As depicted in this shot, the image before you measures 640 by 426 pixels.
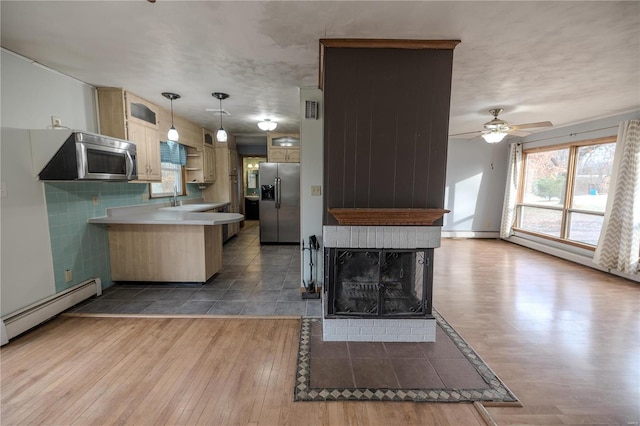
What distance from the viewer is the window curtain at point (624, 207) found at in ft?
12.5

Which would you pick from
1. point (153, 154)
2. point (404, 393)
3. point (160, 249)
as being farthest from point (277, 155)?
point (404, 393)

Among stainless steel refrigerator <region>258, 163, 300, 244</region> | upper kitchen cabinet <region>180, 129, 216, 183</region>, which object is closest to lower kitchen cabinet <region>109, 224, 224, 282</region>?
upper kitchen cabinet <region>180, 129, 216, 183</region>

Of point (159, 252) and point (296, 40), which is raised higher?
point (296, 40)

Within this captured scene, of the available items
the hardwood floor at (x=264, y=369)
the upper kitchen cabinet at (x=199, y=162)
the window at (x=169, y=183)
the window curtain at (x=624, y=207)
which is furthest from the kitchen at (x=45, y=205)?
the window curtain at (x=624, y=207)

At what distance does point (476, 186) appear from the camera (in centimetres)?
661

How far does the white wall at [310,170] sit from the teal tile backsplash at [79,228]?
242 cm

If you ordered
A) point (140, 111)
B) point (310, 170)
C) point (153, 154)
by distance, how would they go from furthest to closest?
point (153, 154) → point (140, 111) → point (310, 170)

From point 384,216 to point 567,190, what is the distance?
4.96 meters

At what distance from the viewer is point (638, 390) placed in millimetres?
1881

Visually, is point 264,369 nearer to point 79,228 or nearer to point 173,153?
point 79,228

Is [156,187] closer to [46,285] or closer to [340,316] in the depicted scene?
[46,285]

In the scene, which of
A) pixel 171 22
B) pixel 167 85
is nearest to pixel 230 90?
pixel 167 85

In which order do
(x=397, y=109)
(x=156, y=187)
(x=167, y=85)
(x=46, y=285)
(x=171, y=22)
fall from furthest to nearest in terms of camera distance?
(x=156, y=187), (x=167, y=85), (x=46, y=285), (x=397, y=109), (x=171, y=22)

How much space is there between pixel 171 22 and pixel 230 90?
1.40m
